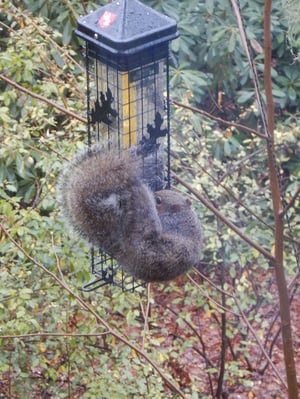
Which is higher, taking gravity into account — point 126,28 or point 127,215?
point 126,28

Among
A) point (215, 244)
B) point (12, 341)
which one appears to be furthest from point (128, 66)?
point (215, 244)

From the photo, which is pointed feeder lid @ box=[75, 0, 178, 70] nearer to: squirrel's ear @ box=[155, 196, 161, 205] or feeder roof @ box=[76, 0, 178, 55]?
feeder roof @ box=[76, 0, 178, 55]

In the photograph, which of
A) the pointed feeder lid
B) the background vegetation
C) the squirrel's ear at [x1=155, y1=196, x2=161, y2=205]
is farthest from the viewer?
the background vegetation

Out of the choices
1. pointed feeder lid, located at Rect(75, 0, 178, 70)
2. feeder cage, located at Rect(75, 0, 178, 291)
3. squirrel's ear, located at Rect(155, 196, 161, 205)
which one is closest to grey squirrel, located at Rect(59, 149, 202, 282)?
squirrel's ear, located at Rect(155, 196, 161, 205)

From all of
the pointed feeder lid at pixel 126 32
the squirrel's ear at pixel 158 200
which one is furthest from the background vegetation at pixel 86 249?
the pointed feeder lid at pixel 126 32

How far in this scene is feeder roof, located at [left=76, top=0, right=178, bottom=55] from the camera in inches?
84.6

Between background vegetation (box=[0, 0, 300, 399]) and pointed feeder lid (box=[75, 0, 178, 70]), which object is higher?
pointed feeder lid (box=[75, 0, 178, 70])

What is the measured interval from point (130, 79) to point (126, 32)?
26 centimetres

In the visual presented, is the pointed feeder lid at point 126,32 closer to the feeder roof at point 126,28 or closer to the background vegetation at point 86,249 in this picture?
the feeder roof at point 126,28

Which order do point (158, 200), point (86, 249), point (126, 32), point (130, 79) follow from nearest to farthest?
point (126, 32), point (130, 79), point (158, 200), point (86, 249)

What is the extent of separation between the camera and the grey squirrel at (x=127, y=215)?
7.26ft

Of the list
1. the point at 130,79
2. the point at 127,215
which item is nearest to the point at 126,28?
the point at 130,79

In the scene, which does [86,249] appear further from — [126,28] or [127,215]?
[126,28]

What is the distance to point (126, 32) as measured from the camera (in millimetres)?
2158
